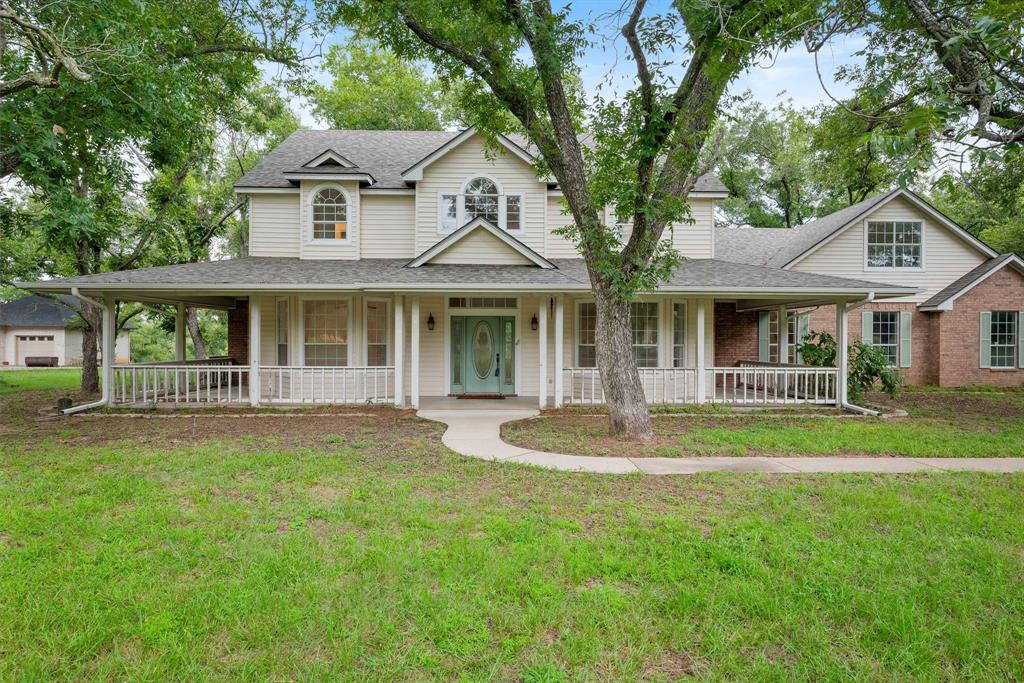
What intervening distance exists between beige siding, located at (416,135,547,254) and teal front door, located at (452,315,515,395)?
2149mm

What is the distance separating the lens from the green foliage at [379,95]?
80.9 feet

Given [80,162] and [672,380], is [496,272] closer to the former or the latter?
[672,380]

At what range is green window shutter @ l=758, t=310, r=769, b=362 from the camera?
14742 mm

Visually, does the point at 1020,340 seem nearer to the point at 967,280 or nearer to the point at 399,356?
the point at 967,280

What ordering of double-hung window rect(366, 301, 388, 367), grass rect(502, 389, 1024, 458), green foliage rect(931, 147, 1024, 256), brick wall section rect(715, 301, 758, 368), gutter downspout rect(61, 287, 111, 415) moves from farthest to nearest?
brick wall section rect(715, 301, 758, 368) → double-hung window rect(366, 301, 388, 367) → gutter downspout rect(61, 287, 111, 415) → green foliage rect(931, 147, 1024, 256) → grass rect(502, 389, 1024, 458)

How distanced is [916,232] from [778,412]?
9.81 meters

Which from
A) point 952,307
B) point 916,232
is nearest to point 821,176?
point 916,232

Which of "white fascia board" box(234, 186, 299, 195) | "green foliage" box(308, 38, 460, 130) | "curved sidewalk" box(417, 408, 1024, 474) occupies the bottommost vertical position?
"curved sidewalk" box(417, 408, 1024, 474)

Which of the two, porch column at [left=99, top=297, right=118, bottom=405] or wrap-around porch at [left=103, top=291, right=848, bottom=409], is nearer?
porch column at [left=99, top=297, right=118, bottom=405]

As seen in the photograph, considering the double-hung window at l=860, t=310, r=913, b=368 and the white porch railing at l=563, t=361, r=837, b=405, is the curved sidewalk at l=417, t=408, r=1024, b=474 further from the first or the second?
the double-hung window at l=860, t=310, r=913, b=368

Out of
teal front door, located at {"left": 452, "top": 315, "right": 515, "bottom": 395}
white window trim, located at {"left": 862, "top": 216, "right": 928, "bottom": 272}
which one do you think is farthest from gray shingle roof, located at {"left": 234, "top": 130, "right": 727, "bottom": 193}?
white window trim, located at {"left": 862, "top": 216, "right": 928, "bottom": 272}

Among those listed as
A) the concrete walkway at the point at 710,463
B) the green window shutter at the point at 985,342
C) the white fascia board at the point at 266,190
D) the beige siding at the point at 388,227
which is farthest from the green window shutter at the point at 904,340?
the white fascia board at the point at 266,190

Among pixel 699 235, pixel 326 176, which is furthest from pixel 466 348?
pixel 699 235

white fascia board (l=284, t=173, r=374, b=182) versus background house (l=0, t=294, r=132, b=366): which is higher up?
white fascia board (l=284, t=173, r=374, b=182)
